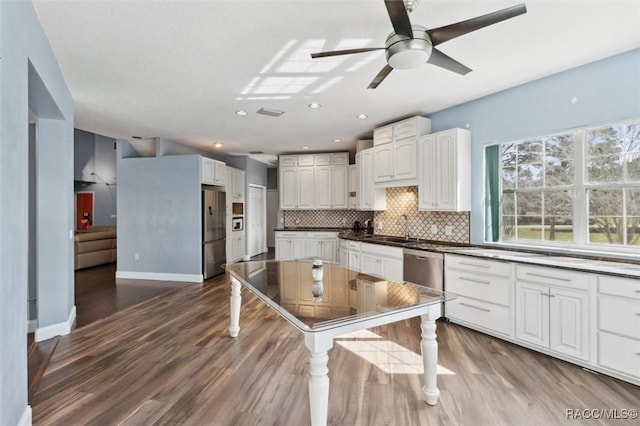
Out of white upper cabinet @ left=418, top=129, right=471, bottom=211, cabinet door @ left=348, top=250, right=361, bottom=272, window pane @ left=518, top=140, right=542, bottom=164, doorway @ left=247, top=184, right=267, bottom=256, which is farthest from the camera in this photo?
doorway @ left=247, top=184, right=267, bottom=256

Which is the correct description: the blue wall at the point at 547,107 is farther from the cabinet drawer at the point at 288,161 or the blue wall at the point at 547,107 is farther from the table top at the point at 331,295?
the cabinet drawer at the point at 288,161

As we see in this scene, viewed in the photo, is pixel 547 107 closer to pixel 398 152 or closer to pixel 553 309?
pixel 398 152

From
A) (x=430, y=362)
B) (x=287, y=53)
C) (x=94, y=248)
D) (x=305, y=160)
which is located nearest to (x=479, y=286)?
(x=430, y=362)

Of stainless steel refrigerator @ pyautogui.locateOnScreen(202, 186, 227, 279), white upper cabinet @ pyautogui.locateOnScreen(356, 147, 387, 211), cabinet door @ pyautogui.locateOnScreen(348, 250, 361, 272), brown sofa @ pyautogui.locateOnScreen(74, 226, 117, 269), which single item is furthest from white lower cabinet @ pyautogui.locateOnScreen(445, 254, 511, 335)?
brown sofa @ pyautogui.locateOnScreen(74, 226, 117, 269)

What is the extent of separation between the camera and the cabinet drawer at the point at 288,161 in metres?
7.16

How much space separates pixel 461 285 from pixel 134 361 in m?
3.25

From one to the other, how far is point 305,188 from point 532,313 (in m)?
4.97

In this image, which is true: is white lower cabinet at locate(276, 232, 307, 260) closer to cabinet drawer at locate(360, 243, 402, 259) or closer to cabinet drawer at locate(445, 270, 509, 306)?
cabinet drawer at locate(360, 243, 402, 259)

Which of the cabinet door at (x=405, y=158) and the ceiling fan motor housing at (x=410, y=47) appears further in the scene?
the cabinet door at (x=405, y=158)

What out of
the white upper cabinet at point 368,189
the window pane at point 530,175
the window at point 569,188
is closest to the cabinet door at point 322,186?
the white upper cabinet at point 368,189

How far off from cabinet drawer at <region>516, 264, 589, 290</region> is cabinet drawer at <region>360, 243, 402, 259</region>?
146cm

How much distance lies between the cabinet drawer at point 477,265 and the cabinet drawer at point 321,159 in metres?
3.93

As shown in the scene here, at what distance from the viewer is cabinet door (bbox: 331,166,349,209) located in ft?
22.5

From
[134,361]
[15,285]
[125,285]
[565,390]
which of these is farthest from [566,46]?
[125,285]
